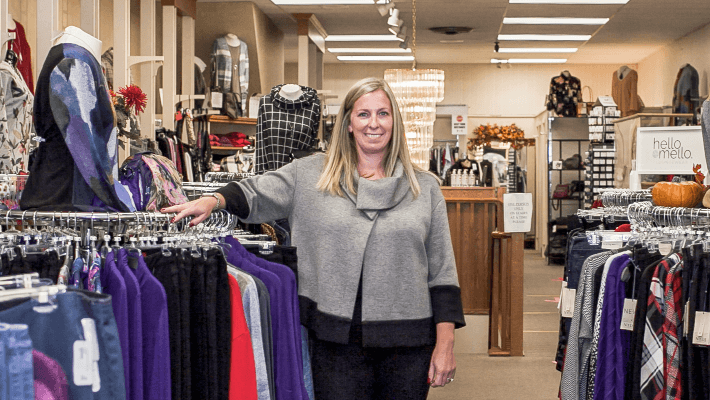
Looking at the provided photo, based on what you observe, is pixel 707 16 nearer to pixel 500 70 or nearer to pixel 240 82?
pixel 500 70

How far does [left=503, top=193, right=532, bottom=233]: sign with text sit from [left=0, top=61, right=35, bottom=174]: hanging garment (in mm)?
3677

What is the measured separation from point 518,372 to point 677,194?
2808 mm

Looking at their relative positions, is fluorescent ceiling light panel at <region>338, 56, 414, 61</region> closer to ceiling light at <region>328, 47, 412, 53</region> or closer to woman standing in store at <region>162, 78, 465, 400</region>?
ceiling light at <region>328, 47, 412, 53</region>

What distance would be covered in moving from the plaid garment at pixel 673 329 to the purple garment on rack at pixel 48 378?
6.70ft

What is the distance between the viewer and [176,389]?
209 centimetres

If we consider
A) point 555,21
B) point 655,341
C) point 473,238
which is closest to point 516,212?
point 473,238

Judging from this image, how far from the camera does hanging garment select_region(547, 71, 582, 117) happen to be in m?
13.0

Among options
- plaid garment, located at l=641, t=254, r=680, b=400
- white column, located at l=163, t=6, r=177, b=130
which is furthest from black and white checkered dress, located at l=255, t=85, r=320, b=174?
white column, located at l=163, t=6, r=177, b=130

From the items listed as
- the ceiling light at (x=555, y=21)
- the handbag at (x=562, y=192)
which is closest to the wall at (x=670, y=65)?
the ceiling light at (x=555, y=21)

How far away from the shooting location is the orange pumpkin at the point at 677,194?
3145 millimetres

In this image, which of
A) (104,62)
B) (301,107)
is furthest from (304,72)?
(301,107)

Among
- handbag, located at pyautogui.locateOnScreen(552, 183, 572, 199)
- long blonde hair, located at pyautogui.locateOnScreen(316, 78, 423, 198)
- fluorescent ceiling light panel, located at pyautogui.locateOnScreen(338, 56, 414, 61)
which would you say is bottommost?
handbag, located at pyautogui.locateOnScreen(552, 183, 572, 199)

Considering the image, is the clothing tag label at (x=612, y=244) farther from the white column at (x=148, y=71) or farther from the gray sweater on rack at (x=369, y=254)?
the white column at (x=148, y=71)

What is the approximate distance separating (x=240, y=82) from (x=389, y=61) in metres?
7.20
